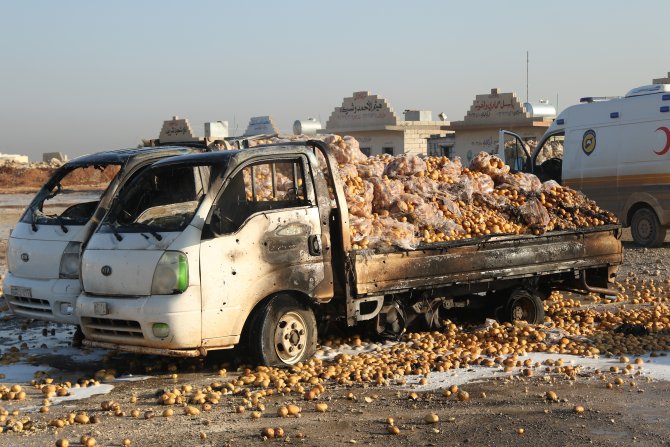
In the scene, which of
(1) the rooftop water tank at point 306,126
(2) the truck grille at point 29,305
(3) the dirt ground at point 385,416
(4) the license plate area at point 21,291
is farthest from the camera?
(1) the rooftop water tank at point 306,126

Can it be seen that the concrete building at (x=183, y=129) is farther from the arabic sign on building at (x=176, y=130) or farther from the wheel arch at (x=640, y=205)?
the wheel arch at (x=640, y=205)

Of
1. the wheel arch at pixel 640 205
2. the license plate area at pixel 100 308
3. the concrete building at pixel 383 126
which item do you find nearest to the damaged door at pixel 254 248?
the license plate area at pixel 100 308

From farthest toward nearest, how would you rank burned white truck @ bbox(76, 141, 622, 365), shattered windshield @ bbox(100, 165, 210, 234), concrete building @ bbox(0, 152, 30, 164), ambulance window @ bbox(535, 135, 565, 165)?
1. concrete building @ bbox(0, 152, 30, 164)
2. ambulance window @ bbox(535, 135, 565, 165)
3. shattered windshield @ bbox(100, 165, 210, 234)
4. burned white truck @ bbox(76, 141, 622, 365)

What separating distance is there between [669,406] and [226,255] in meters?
3.83

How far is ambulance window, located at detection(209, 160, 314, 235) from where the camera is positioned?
8.38m

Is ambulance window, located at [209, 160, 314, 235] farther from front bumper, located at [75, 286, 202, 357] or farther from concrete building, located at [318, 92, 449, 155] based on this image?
concrete building, located at [318, 92, 449, 155]

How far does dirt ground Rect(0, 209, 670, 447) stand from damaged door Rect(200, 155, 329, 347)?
673mm

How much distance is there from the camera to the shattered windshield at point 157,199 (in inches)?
345

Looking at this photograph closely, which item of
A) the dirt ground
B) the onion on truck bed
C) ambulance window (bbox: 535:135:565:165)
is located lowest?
the dirt ground

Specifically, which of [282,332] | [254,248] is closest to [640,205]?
[282,332]

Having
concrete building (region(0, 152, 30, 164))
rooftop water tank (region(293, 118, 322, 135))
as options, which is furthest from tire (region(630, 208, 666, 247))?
concrete building (region(0, 152, 30, 164))

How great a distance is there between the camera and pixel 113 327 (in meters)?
8.25

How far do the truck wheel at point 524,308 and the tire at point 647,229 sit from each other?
28.2 feet

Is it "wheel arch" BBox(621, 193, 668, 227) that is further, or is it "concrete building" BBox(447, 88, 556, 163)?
"concrete building" BBox(447, 88, 556, 163)
